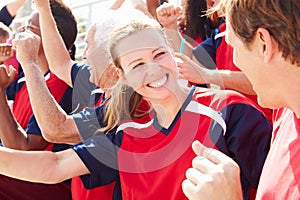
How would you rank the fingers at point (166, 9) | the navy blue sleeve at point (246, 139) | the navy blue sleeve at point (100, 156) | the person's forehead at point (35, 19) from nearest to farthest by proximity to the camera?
the navy blue sleeve at point (246, 139) → the navy blue sleeve at point (100, 156) → the fingers at point (166, 9) → the person's forehead at point (35, 19)

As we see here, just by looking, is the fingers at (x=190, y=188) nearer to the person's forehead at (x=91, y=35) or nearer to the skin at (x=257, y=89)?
the skin at (x=257, y=89)

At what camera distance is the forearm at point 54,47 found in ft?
7.07

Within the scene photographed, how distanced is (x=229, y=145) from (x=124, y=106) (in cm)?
39

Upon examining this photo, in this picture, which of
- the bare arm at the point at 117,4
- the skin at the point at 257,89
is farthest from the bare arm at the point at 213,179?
the bare arm at the point at 117,4

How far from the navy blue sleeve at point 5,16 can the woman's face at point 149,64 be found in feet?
8.00

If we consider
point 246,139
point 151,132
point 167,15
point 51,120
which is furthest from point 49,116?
point 246,139

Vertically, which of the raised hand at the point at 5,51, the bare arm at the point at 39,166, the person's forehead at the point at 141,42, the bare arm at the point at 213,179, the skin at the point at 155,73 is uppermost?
the bare arm at the point at 213,179

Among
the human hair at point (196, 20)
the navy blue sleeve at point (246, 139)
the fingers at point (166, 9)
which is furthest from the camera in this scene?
the human hair at point (196, 20)

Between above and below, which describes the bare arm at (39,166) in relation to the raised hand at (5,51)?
above

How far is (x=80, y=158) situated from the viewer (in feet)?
5.05

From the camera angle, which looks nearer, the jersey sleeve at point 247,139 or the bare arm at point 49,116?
the jersey sleeve at point 247,139

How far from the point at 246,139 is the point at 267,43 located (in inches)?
17.5

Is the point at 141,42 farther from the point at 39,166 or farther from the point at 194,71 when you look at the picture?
the point at 39,166

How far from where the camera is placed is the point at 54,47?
219cm
